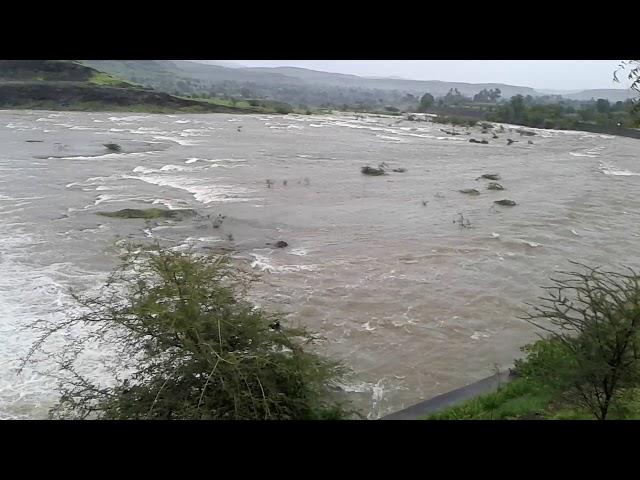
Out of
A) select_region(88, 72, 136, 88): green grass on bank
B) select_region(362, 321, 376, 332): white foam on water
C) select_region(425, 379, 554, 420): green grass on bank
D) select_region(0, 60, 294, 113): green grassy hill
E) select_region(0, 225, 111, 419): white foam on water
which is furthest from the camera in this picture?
select_region(88, 72, 136, 88): green grass on bank

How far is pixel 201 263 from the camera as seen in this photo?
20.7ft

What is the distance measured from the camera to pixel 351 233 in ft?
50.1

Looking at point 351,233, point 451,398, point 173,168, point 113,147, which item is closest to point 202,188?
point 173,168

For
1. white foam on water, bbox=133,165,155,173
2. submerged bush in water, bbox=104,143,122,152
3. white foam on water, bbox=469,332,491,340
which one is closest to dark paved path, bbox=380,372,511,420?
white foam on water, bbox=469,332,491,340

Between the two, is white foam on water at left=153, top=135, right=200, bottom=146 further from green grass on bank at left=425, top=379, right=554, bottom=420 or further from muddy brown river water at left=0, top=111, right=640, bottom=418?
green grass on bank at left=425, top=379, right=554, bottom=420

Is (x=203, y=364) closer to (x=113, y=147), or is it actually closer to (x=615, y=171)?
(x=113, y=147)

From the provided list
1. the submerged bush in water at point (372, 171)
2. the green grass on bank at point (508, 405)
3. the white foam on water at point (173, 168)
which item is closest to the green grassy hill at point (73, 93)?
the white foam on water at point (173, 168)

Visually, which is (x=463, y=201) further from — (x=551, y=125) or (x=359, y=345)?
(x=551, y=125)

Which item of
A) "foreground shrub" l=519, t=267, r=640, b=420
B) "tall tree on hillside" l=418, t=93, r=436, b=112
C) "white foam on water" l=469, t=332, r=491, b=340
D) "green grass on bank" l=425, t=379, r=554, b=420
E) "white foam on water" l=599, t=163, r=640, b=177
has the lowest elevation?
"white foam on water" l=469, t=332, r=491, b=340

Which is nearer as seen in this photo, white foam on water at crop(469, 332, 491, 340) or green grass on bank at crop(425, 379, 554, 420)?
green grass on bank at crop(425, 379, 554, 420)

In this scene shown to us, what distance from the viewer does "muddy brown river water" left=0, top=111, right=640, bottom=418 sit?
8961 millimetres

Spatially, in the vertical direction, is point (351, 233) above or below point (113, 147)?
below
